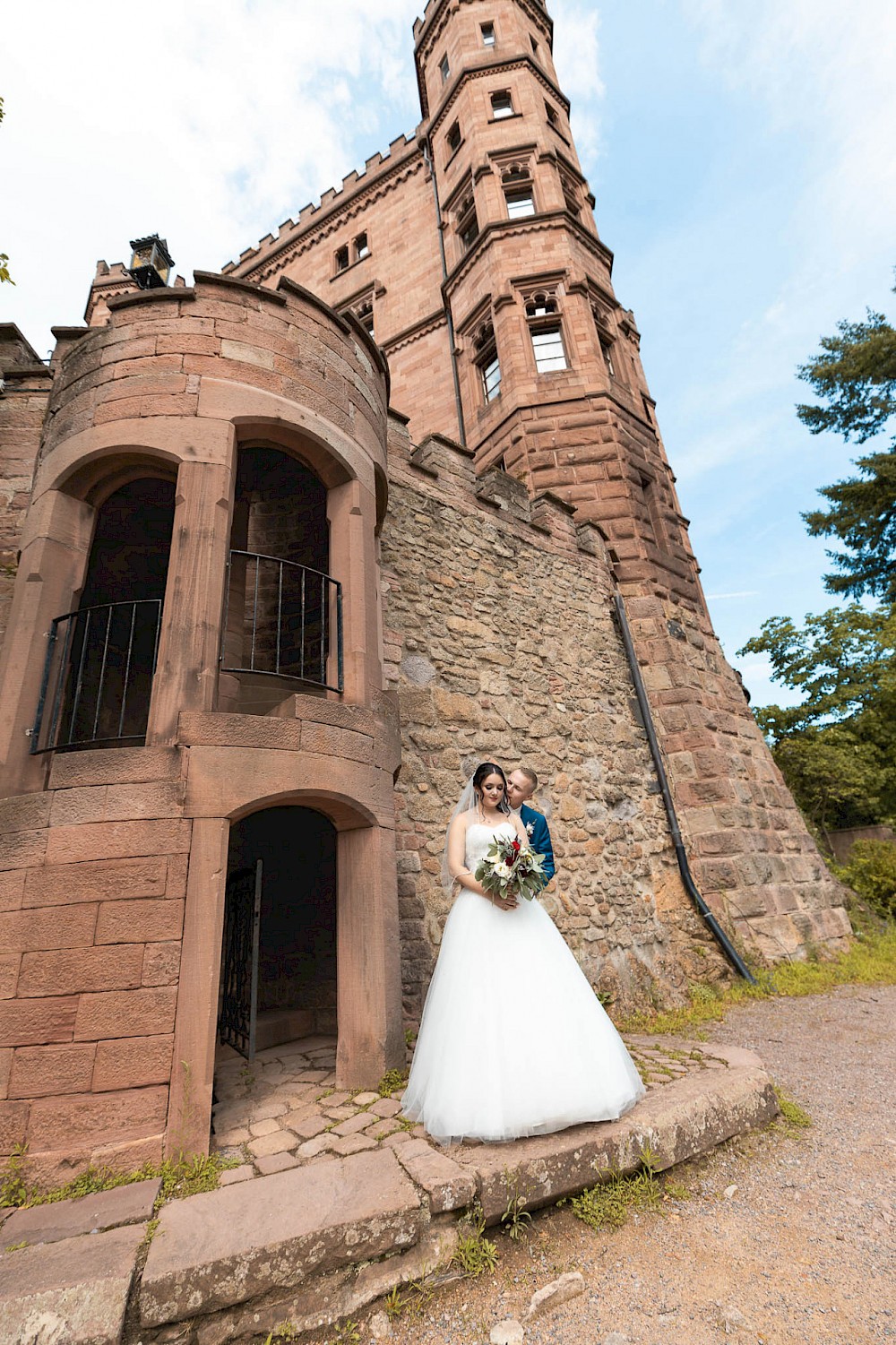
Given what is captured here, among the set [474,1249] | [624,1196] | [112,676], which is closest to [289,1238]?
[474,1249]

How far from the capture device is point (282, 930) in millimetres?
6039

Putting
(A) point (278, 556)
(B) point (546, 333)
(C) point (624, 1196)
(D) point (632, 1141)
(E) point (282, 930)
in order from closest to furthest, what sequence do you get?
1. (C) point (624, 1196)
2. (D) point (632, 1141)
3. (E) point (282, 930)
4. (A) point (278, 556)
5. (B) point (546, 333)

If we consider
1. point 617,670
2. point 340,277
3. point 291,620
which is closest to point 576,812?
point 617,670

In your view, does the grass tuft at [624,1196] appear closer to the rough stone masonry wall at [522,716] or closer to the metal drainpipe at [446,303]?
the rough stone masonry wall at [522,716]

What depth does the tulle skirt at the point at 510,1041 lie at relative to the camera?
2895 mm

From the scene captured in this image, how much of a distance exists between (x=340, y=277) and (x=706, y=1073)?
21.3 m

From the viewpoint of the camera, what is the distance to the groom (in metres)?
3.96

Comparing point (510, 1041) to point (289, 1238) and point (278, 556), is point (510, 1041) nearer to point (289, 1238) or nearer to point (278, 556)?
point (289, 1238)

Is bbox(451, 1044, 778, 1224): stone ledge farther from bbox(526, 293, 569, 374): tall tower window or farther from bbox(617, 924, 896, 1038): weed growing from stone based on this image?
bbox(526, 293, 569, 374): tall tower window

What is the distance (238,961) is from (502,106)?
1971 centimetres

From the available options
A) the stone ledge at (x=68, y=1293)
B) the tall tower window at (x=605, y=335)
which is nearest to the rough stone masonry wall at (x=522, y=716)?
the stone ledge at (x=68, y=1293)

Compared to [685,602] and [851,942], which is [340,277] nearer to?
[685,602]

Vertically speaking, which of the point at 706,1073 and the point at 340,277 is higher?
the point at 340,277

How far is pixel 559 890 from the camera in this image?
21.4 ft
